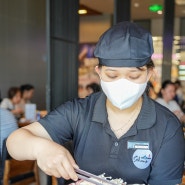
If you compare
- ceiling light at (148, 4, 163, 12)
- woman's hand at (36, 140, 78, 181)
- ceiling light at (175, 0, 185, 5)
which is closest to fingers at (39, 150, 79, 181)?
woman's hand at (36, 140, 78, 181)

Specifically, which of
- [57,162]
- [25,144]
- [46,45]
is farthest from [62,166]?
[46,45]

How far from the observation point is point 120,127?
1.17 metres

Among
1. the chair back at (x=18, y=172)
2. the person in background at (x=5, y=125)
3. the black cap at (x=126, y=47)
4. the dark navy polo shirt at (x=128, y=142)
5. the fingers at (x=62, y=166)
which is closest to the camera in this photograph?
the fingers at (x=62, y=166)

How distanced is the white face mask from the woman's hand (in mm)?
290

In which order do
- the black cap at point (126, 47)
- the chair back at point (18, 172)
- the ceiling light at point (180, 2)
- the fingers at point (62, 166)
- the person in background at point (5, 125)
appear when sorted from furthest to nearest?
the ceiling light at point (180, 2)
the person in background at point (5, 125)
the chair back at point (18, 172)
the black cap at point (126, 47)
the fingers at point (62, 166)

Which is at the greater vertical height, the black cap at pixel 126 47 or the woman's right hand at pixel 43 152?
the black cap at pixel 126 47

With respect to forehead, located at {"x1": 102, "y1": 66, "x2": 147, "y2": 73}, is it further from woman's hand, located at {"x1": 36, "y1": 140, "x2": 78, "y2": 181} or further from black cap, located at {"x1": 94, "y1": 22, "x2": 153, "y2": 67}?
woman's hand, located at {"x1": 36, "y1": 140, "x2": 78, "y2": 181}

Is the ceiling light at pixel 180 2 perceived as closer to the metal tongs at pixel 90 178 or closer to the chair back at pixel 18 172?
the chair back at pixel 18 172

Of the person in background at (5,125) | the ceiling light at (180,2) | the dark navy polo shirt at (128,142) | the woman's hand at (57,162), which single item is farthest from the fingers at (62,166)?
the ceiling light at (180,2)

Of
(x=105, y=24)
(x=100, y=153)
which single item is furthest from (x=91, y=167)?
(x=105, y=24)

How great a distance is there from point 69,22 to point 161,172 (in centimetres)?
311

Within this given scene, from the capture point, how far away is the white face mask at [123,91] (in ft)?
3.51

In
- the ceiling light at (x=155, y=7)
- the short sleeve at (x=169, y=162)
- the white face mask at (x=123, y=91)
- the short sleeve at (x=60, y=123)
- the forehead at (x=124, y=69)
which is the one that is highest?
the ceiling light at (x=155, y=7)

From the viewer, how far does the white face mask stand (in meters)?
1.07
